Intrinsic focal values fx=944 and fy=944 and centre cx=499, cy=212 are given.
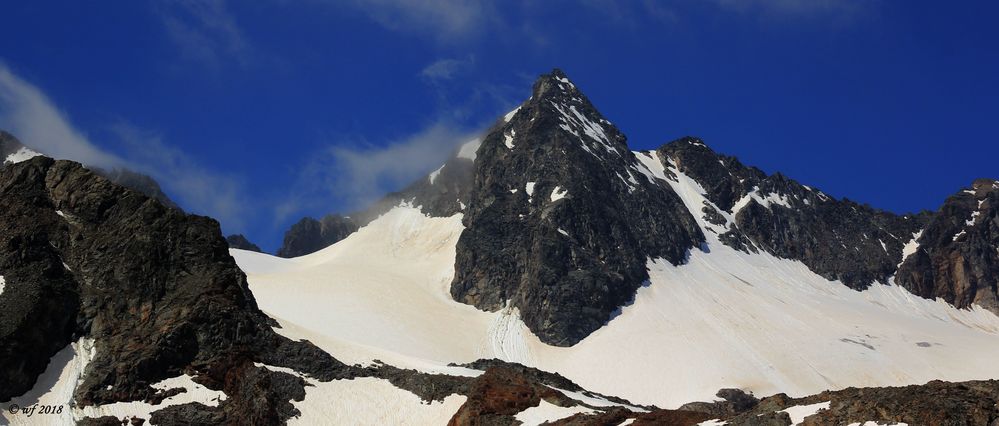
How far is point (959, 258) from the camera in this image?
595 ft

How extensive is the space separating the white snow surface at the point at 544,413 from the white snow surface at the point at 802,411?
16.6 metres

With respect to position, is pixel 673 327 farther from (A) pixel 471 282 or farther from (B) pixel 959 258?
(B) pixel 959 258

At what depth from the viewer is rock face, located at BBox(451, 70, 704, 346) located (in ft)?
435

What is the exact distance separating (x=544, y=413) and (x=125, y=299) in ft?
106

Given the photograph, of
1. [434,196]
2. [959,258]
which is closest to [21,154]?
[434,196]

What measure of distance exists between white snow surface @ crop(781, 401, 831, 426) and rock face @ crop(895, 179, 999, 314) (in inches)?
5882

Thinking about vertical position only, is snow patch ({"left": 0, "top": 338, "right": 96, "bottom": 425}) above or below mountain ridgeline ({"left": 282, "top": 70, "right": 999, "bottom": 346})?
below

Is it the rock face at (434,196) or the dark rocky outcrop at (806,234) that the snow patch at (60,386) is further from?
the dark rocky outcrop at (806,234)

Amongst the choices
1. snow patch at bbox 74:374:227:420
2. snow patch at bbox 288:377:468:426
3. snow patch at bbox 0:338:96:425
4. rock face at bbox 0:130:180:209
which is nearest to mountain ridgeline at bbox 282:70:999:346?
rock face at bbox 0:130:180:209

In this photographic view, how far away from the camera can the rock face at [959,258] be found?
177375mm

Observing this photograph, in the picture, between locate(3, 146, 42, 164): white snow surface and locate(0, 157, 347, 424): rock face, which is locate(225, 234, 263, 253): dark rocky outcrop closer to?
locate(3, 146, 42, 164): white snow surface

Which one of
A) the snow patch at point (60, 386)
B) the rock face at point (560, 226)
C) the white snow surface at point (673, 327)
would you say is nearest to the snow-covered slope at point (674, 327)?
the white snow surface at point (673, 327)

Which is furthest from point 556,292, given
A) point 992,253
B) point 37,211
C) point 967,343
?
point 992,253

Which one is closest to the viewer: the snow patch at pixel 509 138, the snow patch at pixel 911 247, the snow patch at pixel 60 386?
the snow patch at pixel 60 386
